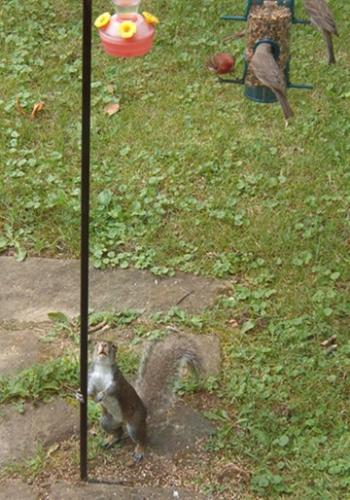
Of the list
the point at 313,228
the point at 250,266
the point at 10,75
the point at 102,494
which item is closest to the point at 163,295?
the point at 250,266

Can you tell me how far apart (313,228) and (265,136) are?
102 centimetres

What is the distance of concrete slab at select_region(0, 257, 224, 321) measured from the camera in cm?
467

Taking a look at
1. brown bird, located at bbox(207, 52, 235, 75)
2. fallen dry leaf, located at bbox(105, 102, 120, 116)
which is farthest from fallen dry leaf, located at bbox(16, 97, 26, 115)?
brown bird, located at bbox(207, 52, 235, 75)

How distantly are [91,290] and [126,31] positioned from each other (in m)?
2.12

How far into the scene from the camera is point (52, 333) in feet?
14.7

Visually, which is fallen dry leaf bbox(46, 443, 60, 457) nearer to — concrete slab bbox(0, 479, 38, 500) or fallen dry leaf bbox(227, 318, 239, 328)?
concrete slab bbox(0, 479, 38, 500)

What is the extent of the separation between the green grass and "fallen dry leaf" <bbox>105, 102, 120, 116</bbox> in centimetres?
4

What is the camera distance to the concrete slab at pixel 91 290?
4.67 metres

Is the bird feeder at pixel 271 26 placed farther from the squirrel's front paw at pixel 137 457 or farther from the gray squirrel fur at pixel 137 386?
the squirrel's front paw at pixel 137 457

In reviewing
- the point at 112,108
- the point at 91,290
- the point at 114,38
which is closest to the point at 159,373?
the point at 91,290

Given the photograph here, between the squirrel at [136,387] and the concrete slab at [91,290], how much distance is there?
58cm

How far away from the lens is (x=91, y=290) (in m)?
4.79

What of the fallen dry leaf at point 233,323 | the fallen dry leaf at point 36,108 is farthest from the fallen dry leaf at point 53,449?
the fallen dry leaf at point 36,108

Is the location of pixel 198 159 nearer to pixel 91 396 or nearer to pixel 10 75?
pixel 10 75
